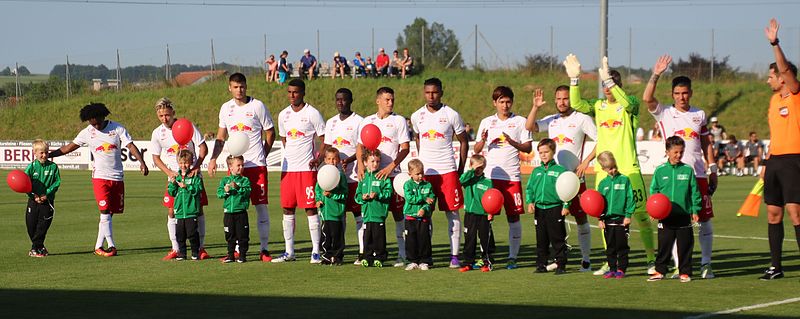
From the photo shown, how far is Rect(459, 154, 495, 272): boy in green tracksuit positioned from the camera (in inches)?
499

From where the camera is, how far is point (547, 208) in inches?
489

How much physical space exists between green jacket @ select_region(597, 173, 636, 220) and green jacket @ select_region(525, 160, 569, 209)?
0.55 m

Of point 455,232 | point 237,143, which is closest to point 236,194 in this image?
point 237,143

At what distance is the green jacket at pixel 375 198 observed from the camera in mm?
13070

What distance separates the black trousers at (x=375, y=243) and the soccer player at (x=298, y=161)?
78cm

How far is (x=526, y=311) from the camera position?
9594 millimetres

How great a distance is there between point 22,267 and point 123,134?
2530 millimetres

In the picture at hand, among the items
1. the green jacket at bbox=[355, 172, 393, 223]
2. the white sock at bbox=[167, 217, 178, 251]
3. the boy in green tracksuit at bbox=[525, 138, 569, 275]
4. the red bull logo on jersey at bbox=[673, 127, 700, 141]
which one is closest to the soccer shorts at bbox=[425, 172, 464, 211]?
the green jacket at bbox=[355, 172, 393, 223]

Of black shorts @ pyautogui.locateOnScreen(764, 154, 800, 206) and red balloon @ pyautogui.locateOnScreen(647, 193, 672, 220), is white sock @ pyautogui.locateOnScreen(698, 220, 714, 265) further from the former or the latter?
red balloon @ pyautogui.locateOnScreen(647, 193, 672, 220)

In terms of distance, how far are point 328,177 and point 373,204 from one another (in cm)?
68

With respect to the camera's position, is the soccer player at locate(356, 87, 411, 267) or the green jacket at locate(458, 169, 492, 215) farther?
the soccer player at locate(356, 87, 411, 267)

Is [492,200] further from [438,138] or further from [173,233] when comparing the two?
[173,233]

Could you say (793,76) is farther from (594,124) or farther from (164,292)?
(164,292)

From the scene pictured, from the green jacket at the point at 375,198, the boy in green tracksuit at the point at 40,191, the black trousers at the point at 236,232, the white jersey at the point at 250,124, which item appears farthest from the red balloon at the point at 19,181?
the green jacket at the point at 375,198
